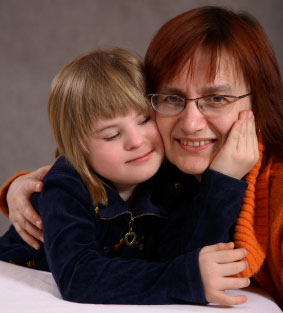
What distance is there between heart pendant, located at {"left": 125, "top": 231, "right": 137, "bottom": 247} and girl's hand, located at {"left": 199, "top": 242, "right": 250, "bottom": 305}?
416 millimetres

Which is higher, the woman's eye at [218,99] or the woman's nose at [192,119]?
the woman's eye at [218,99]

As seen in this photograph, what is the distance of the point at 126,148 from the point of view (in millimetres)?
1823

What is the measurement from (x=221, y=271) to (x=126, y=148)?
572mm

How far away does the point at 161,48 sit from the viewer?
5.98 feet

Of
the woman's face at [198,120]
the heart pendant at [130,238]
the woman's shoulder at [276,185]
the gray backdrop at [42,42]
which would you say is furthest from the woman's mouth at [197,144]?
the gray backdrop at [42,42]

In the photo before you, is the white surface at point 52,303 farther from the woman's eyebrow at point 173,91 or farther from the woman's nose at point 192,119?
the woman's eyebrow at point 173,91

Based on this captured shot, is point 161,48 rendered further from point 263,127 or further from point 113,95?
point 263,127

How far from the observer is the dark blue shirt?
4.98 feet

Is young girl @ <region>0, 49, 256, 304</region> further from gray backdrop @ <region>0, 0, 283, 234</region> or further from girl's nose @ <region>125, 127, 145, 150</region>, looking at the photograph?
gray backdrop @ <region>0, 0, 283, 234</region>

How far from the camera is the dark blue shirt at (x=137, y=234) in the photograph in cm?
152

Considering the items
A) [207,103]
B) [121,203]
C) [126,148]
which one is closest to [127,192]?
[121,203]

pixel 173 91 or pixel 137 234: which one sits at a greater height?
pixel 173 91

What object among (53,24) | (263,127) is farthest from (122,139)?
(53,24)

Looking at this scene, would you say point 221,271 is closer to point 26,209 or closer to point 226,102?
point 226,102
